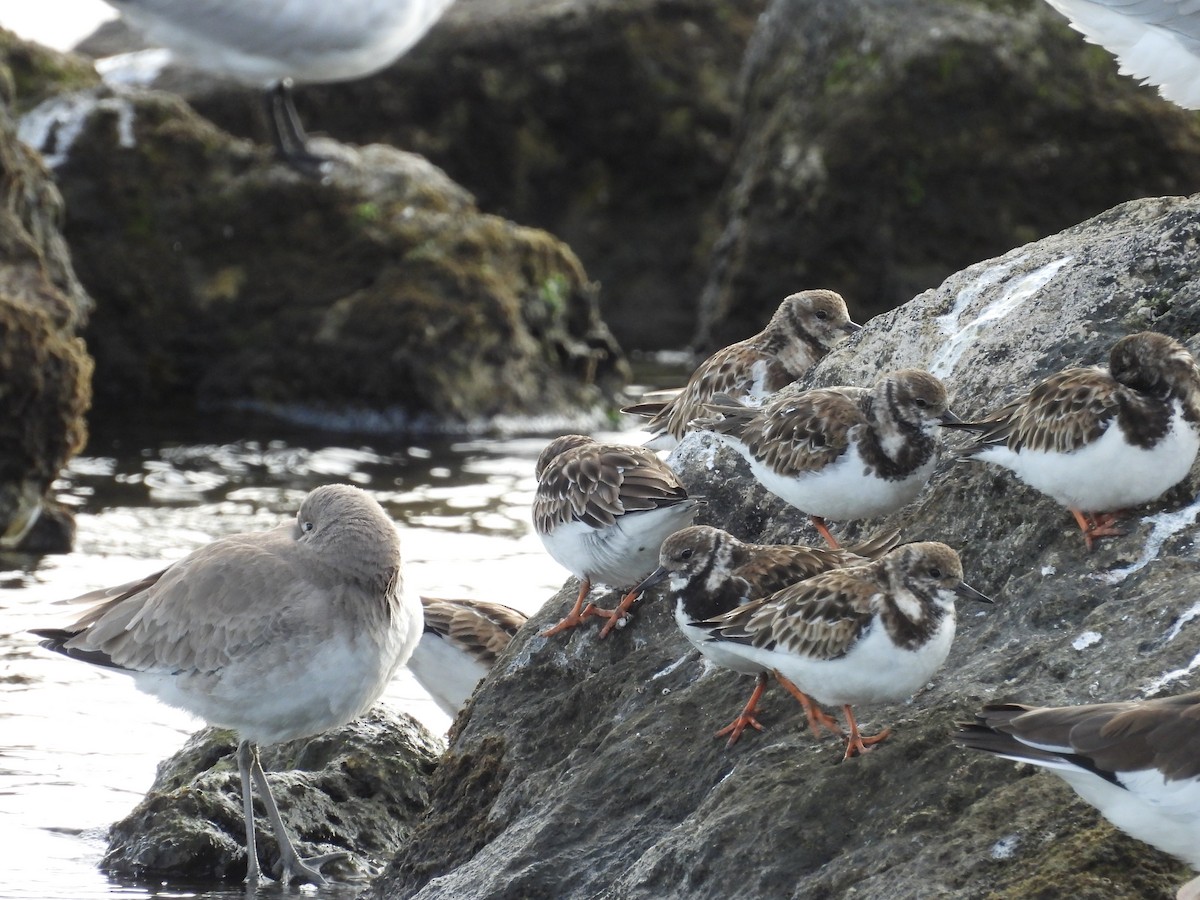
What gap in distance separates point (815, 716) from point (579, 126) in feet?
56.9

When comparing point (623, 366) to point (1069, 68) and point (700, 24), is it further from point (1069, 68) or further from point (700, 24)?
point (700, 24)

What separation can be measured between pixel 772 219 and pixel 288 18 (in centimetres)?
575

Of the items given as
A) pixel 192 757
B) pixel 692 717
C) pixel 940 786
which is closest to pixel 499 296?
pixel 192 757

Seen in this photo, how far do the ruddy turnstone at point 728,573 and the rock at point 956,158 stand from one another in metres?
12.0

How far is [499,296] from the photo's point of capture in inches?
650

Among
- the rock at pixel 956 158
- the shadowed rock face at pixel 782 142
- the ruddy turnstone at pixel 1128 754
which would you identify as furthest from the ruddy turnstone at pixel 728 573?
the shadowed rock face at pixel 782 142

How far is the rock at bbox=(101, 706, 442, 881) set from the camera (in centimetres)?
724

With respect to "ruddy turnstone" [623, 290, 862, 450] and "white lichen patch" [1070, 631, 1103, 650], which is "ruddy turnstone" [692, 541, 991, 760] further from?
"ruddy turnstone" [623, 290, 862, 450]

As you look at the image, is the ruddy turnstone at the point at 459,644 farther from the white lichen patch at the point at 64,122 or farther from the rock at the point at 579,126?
the rock at the point at 579,126

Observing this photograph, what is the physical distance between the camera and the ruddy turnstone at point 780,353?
8312mm

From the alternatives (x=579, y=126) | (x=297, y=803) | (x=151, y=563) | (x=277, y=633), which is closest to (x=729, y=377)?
(x=277, y=633)

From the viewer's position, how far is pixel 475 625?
28.0 feet

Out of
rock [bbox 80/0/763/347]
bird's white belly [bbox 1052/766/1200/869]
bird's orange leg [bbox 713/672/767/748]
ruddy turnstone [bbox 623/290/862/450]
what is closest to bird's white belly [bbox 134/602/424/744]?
bird's orange leg [bbox 713/672/767/748]

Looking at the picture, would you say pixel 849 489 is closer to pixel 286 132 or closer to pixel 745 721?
pixel 745 721
